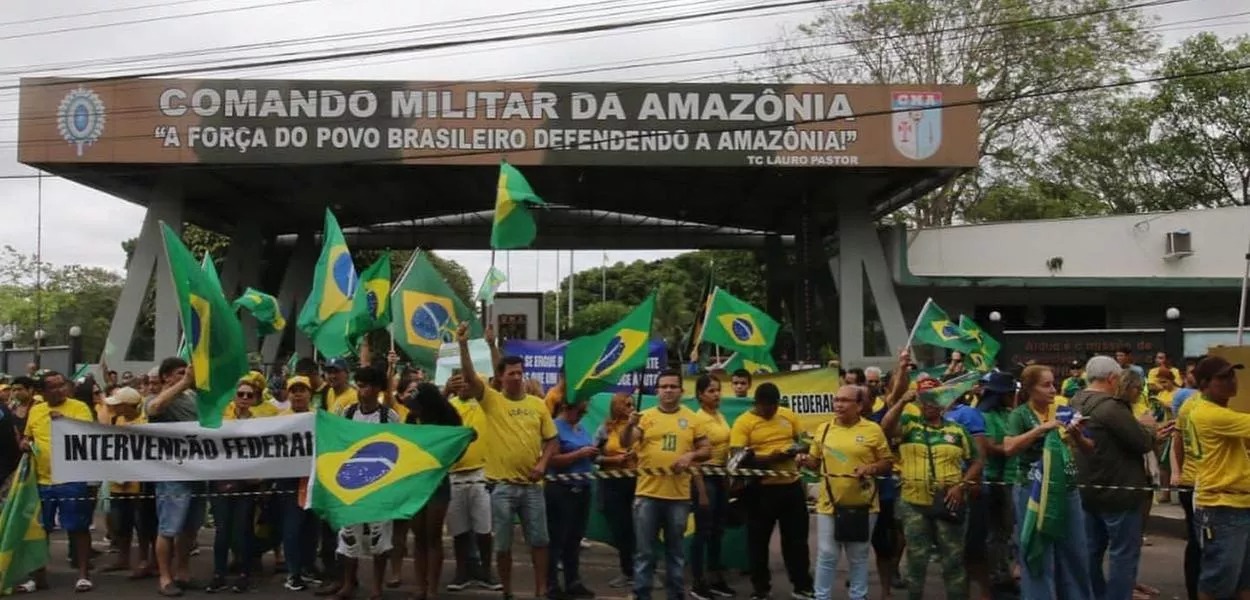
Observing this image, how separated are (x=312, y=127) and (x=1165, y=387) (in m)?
16.7

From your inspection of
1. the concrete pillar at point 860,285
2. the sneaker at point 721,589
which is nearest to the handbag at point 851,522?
the sneaker at point 721,589

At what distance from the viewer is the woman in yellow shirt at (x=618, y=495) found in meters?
9.37

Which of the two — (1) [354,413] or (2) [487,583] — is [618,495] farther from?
(1) [354,413]

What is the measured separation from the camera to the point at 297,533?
920cm

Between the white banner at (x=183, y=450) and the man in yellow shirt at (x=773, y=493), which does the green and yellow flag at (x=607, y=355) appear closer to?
the man in yellow shirt at (x=773, y=493)

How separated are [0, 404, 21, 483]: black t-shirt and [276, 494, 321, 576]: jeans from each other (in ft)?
6.72

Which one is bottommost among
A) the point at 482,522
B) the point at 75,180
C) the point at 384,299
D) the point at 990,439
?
the point at 482,522

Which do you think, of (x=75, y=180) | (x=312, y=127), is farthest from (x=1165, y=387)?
(x=75, y=180)

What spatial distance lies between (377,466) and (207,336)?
1.73 meters

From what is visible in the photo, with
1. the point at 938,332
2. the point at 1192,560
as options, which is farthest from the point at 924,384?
the point at 938,332

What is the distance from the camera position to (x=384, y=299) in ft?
40.2

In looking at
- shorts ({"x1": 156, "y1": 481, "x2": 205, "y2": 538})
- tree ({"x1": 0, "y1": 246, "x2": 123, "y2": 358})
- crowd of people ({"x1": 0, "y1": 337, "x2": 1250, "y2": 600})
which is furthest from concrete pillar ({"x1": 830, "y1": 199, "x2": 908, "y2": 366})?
tree ({"x1": 0, "y1": 246, "x2": 123, "y2": 358})

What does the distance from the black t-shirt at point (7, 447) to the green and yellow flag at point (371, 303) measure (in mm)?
2920

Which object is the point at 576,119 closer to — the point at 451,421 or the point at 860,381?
Answer: the point at 860,381
